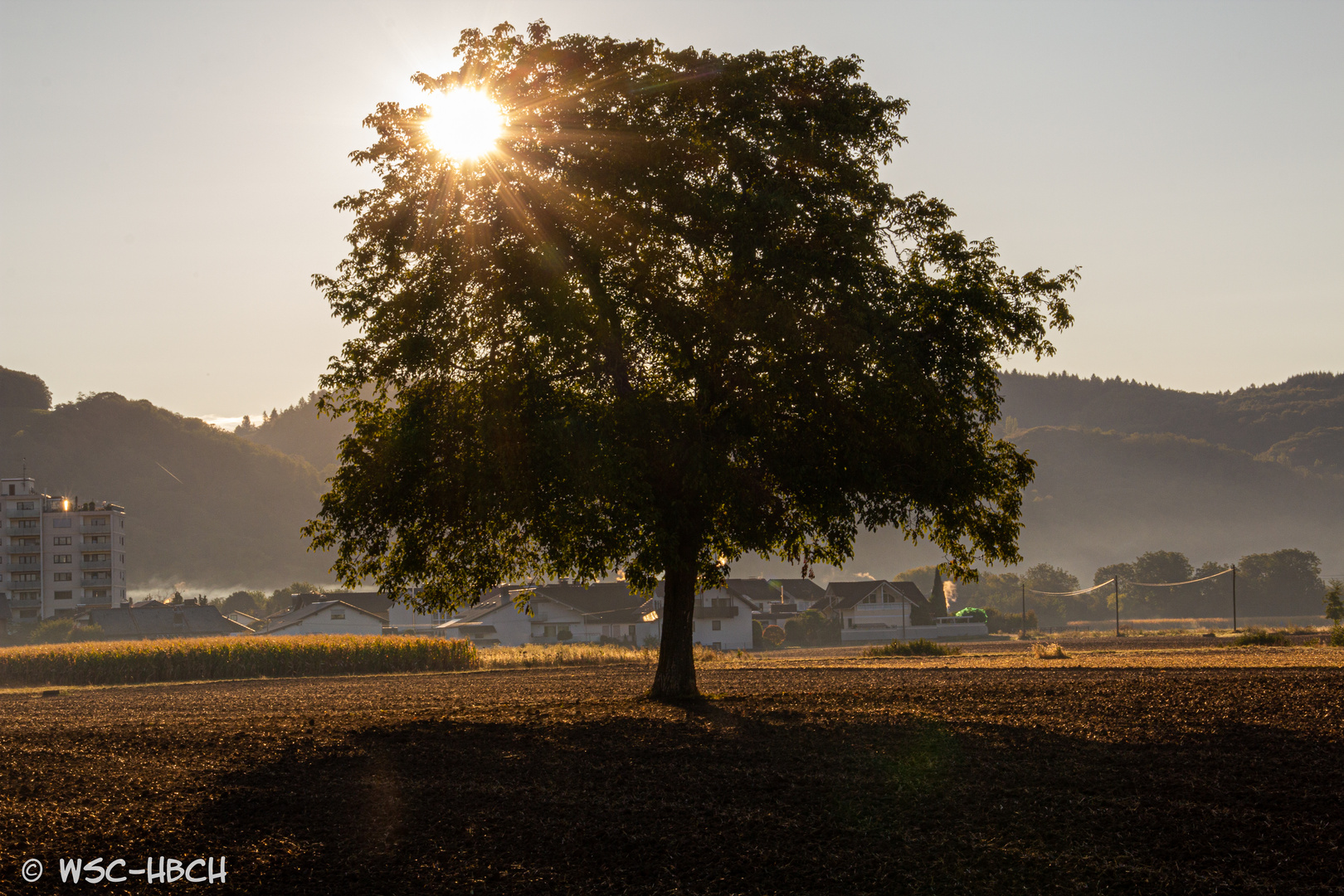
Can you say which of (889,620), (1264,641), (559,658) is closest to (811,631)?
(889,620)

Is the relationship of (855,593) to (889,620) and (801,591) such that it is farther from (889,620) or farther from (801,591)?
(801,591)

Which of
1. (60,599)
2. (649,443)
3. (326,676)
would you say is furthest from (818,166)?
(60,599)

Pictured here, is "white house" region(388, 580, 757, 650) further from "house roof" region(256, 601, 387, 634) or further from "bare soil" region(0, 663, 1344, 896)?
"bare soil" region(0, 663, 1344, 896)

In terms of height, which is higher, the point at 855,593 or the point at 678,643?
the point at 678,643

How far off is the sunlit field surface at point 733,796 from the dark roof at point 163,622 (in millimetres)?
110646

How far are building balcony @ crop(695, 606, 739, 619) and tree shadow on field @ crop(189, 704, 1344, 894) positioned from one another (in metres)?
94.0

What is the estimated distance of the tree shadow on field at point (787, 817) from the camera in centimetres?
966

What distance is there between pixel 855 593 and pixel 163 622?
286 feet

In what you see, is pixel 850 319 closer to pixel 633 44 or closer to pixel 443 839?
pixel 633 44

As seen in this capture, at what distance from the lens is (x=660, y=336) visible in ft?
73.7

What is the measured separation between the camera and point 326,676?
2218 inches

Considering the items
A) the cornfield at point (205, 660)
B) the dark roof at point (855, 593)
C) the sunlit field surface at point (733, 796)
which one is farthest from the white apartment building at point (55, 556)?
the sunlit field surface at point (733, 796)

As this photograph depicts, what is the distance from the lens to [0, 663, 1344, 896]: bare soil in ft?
32.1

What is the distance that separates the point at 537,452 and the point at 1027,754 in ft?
34.0
